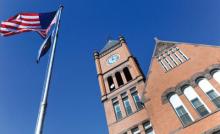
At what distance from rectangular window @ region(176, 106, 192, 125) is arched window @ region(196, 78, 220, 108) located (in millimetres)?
2036

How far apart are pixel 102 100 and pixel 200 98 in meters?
11.8

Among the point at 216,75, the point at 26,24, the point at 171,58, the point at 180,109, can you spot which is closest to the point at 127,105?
the point at 171,58

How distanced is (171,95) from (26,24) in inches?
490

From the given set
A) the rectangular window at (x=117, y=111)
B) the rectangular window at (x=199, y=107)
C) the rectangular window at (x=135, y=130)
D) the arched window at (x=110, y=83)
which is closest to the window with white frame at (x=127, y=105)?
the rectangular window at (x=117, y=111)

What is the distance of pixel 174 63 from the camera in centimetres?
2098

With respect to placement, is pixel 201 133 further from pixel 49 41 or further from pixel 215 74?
pixel 49 41

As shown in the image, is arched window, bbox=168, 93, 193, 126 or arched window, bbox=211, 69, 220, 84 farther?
arched window, bbox=211, 69, 220, 84

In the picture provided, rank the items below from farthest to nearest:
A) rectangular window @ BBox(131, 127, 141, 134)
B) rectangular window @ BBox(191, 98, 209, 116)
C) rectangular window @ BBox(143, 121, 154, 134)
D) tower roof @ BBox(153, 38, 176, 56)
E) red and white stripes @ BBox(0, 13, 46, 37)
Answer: tower roof @ BBox(153, 38, 176, 56)
rectangular window @ BBox(131, 127, 141, 134)
rectangular window @ BBox(143, 121, 154, 134)
rectangular window @ BBox(191, 98, 209, 116)
red and white stripes @ BBox(0, 13, 46, 37)

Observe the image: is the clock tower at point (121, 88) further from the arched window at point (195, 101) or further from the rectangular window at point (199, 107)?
the rectangular window at point (199, 107)

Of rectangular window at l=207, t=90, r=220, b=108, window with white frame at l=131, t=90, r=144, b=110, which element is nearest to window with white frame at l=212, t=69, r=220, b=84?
rectangular window at l=207, t=90, r=220, b=108

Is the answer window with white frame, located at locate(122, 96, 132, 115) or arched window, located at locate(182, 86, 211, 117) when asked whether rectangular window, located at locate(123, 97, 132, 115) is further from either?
arched window, located at locate(182, 86, 211, 117)

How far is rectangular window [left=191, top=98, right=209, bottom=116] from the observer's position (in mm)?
16016

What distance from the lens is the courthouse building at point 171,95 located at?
1619 centimetres

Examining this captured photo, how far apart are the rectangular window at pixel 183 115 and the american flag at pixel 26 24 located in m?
11.2
